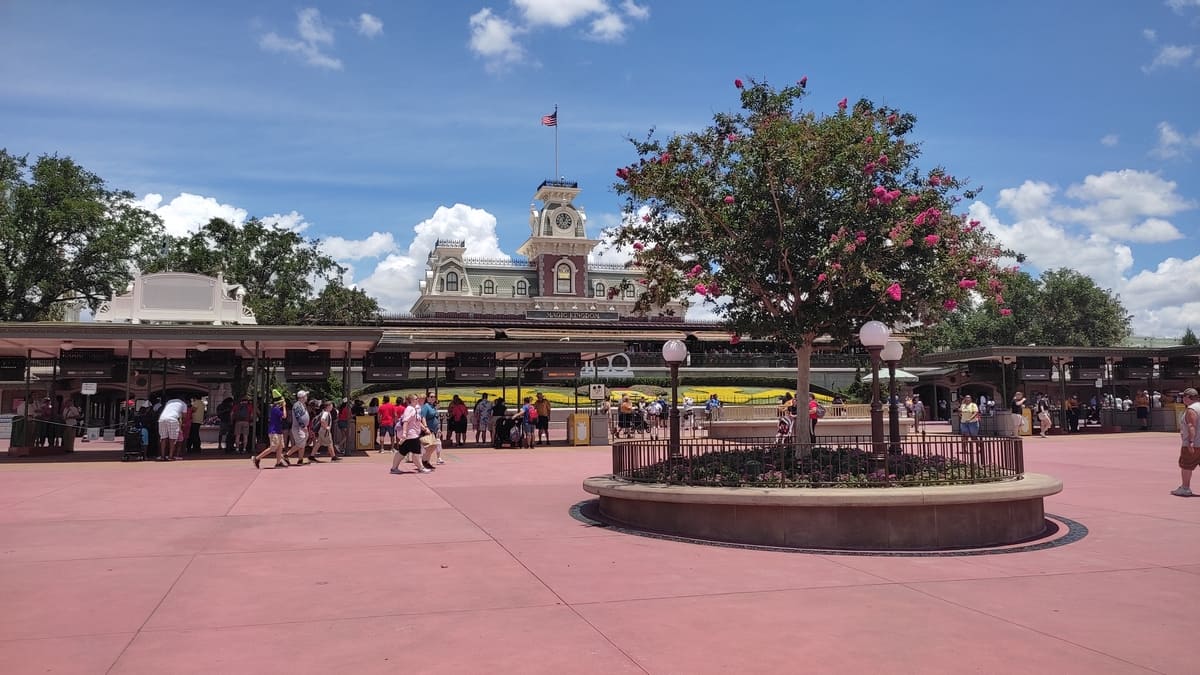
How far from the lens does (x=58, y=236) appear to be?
45844 millimetres

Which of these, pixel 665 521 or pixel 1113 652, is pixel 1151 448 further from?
pixel 1113 652

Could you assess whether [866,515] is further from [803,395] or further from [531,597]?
[531,597]

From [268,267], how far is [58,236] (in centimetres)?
1085

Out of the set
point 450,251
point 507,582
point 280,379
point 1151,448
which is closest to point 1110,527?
point 507,582

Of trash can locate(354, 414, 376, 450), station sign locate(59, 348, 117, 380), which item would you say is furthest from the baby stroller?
trash can locate(354, 414, 376, 450)

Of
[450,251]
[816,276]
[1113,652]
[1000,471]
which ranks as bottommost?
[1113,652]

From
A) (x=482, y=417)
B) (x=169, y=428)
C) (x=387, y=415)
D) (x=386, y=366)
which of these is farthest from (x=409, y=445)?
(x=482, y=417)

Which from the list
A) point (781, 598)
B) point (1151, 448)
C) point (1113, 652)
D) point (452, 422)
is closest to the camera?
point (1113, 652)

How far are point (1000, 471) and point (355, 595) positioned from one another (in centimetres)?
804

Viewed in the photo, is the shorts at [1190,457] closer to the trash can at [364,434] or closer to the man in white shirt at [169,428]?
the trash can at [364,434]

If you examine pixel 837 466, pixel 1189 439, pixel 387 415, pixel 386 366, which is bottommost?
pixel 837 466

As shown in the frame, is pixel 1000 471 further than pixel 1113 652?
Yes

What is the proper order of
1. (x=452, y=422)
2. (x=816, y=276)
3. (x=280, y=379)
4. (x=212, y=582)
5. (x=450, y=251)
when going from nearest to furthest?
(x=212, y=582) → (x=816, y=276) → (x=452, y=422) → (x=280, y=379) → (x=450, y=251)

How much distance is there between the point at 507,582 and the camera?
7.77 m
